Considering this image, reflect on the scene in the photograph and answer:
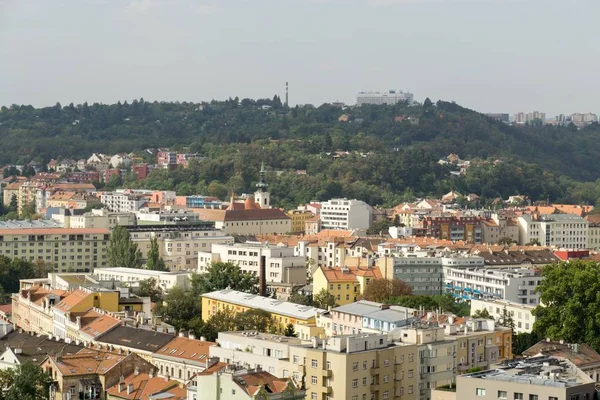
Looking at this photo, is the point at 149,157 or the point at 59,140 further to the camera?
the point at 59,140

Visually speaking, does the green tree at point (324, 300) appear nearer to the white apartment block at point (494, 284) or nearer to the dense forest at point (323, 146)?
the white apartment block at point (494, 284)

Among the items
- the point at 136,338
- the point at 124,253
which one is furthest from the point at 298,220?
the point at 136,338

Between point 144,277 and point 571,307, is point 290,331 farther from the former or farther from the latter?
point 144,277

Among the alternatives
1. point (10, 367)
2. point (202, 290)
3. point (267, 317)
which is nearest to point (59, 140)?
point (202, 290)

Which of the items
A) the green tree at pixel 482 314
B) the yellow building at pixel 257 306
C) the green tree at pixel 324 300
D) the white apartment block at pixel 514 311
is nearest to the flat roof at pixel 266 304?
the yellow building at pixel 257 306

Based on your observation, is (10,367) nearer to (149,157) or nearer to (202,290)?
(202,290)
